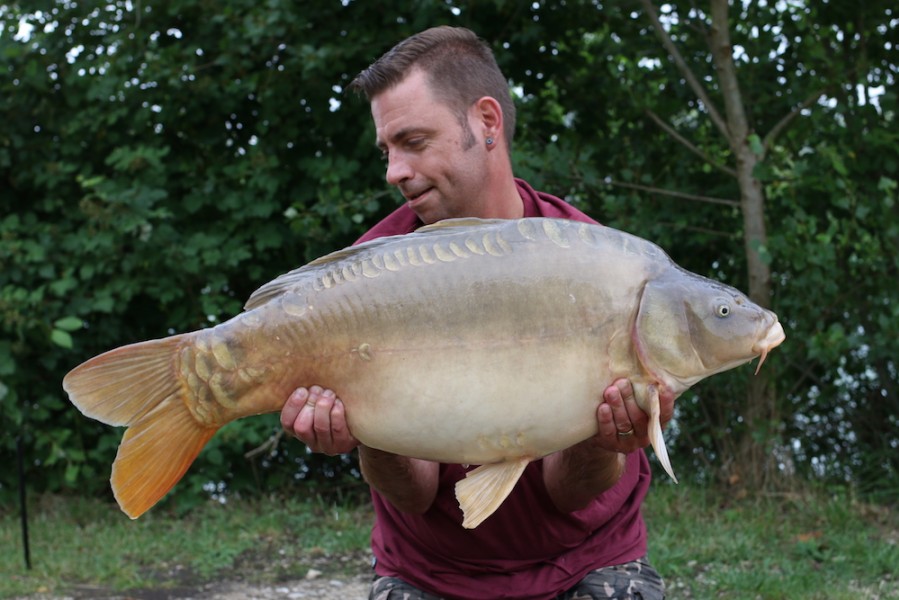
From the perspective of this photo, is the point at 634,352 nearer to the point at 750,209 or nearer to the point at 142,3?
the point at 750,209

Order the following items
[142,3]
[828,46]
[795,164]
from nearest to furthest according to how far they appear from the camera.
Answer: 1. [795,164]
2. [828,46]
3. [142,3]

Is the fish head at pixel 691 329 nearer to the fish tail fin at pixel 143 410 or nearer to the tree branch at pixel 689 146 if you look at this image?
the fish tail fin at pixel 143 410

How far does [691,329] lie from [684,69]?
289 cm

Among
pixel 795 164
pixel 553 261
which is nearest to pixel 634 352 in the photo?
pixel 553 261

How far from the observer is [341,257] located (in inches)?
67.3

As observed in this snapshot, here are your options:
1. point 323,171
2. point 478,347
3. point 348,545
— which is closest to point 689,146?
point 323,171

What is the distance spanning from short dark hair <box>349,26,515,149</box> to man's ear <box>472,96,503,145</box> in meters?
0.02

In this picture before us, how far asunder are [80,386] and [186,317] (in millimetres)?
3035

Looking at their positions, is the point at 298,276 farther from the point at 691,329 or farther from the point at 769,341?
the point at 769,341

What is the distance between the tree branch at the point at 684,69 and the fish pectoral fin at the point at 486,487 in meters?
2.91

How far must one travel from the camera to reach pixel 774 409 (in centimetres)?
420

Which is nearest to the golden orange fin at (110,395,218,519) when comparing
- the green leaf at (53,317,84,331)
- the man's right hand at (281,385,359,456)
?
the man's right hand at (281,385,359,456)

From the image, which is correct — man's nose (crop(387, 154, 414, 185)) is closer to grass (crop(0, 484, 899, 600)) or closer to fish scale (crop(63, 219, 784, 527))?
fish scale (crop(63, 219, 784, 527))

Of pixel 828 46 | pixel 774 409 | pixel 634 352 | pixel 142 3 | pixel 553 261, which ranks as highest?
pixel 142 3
